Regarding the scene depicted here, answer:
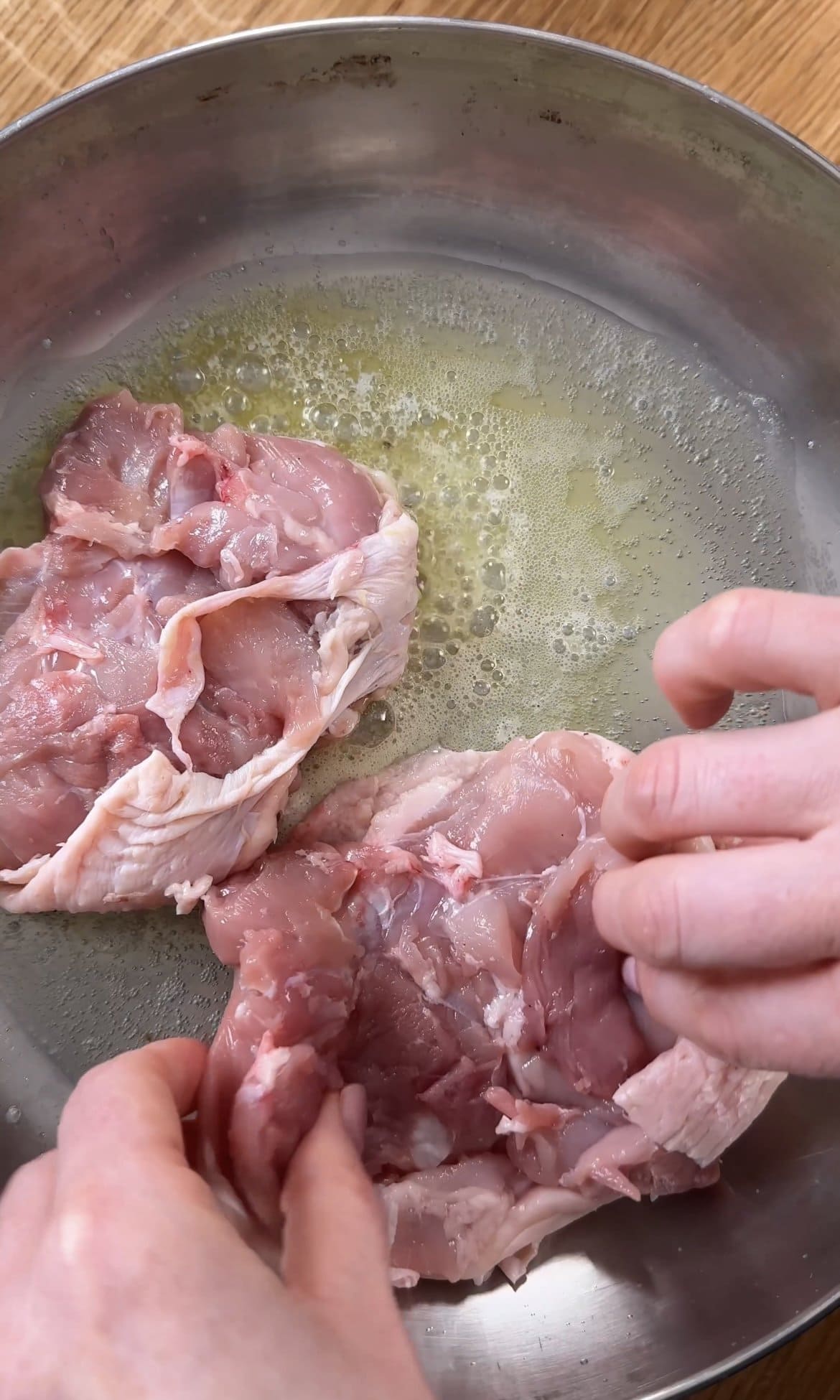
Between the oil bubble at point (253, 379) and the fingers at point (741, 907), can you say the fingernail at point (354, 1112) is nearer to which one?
the fingers at point (741, 907)

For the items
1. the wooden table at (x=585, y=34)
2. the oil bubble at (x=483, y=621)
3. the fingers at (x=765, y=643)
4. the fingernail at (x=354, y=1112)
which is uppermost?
the wooden table at (x=585, y=34)

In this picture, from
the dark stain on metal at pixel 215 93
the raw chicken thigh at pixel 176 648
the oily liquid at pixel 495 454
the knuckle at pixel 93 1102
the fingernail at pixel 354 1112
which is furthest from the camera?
the oily liquid at pixel 495 454

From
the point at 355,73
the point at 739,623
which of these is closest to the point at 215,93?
the point at 355,73

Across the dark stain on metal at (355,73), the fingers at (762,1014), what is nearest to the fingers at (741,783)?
the fingers at (762,1014)

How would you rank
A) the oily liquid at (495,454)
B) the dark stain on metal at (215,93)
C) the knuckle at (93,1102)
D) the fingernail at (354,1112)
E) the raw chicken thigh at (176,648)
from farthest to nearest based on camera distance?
the oily liquid at (495,454) → the dark stain on metal at (215,93) → the raw chicken thigh at (176,648) → the fingernail at (354,1112) → the knuckle at (93,1102)

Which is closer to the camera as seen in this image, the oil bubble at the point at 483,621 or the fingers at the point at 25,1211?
the fingers at the point at 25,1211

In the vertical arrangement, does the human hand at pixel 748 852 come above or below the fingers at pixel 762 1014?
above

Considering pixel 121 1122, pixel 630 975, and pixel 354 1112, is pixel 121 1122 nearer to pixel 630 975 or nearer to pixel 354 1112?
pixel 354 1112
